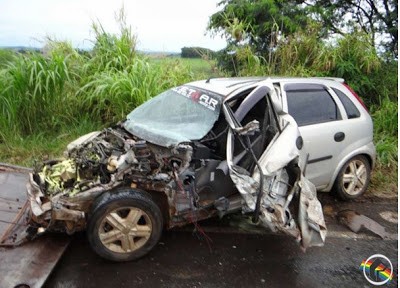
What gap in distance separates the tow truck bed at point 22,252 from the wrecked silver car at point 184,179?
7.7 inches

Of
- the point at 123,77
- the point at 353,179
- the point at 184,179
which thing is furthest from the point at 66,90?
the point at 353,179

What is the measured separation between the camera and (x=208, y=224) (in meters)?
4.03

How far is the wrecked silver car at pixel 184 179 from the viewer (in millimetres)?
3094

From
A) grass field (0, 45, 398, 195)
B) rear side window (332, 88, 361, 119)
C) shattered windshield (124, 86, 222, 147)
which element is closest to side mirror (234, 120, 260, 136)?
shattered windshield (124, 86, 222, 147)

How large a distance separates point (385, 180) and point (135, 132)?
3829 millimetres

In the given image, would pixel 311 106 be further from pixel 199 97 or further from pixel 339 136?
pixel 199 97

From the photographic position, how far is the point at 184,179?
327 centimetres

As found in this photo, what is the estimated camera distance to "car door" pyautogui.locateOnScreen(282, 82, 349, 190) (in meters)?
3.99

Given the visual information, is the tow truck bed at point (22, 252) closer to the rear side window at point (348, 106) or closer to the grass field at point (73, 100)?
the grass field at point (73, 100)

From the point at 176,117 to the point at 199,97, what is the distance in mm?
323

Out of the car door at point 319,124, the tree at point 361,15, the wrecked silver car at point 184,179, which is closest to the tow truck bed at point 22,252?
the wrecked silver car at point 184,179

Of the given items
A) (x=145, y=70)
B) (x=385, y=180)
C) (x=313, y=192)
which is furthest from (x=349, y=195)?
(x=145, y=70)

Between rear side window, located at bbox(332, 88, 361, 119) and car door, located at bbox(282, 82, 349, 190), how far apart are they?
8 cm

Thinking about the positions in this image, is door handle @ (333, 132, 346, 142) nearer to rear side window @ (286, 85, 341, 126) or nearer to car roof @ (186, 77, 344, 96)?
rear side window @ (286, 85, 341, 126)
